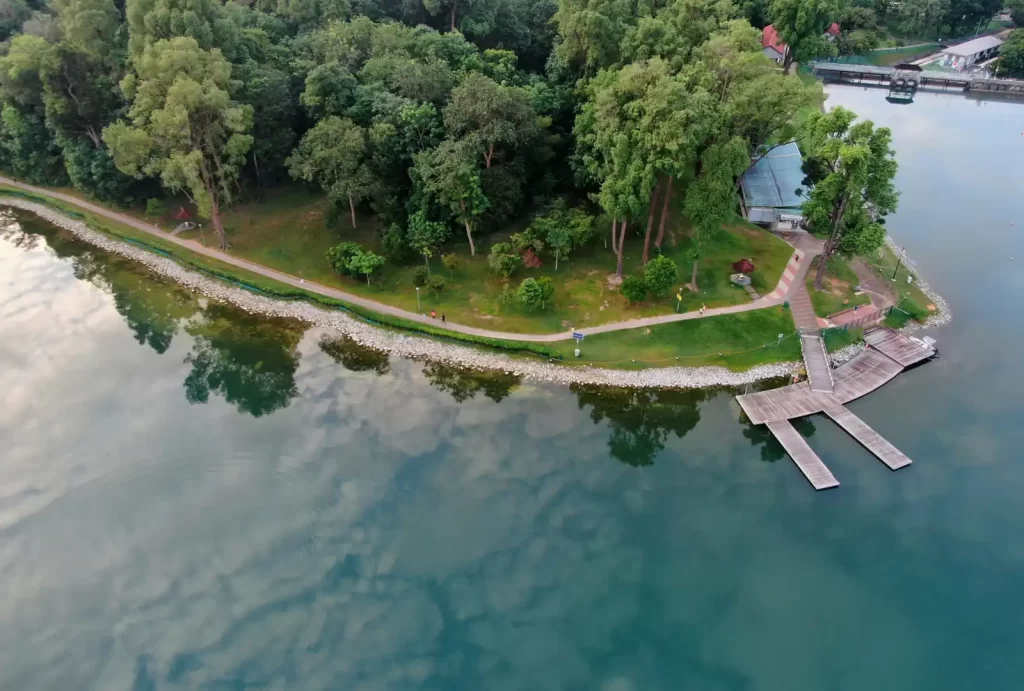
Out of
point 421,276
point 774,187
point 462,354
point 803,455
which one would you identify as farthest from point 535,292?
point 774,187

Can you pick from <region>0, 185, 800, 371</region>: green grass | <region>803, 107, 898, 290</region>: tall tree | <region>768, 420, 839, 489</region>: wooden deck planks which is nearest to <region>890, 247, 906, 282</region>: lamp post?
<region>803, 107, 898, 290</region>: tall tree

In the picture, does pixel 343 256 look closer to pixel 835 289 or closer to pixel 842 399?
pixel 842 399

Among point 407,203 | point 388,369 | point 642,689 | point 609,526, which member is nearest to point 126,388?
point 388,369

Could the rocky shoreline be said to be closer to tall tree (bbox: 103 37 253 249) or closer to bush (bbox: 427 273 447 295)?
bush (bbox: 427 273 447 295)

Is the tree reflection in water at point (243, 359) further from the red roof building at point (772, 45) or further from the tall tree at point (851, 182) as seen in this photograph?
the red roof building at point (772, 45)

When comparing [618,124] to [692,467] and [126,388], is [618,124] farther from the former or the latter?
[126,388]

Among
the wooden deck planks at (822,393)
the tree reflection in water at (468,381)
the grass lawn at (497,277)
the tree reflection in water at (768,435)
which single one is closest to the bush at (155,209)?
the grass lawn at (497,277)
